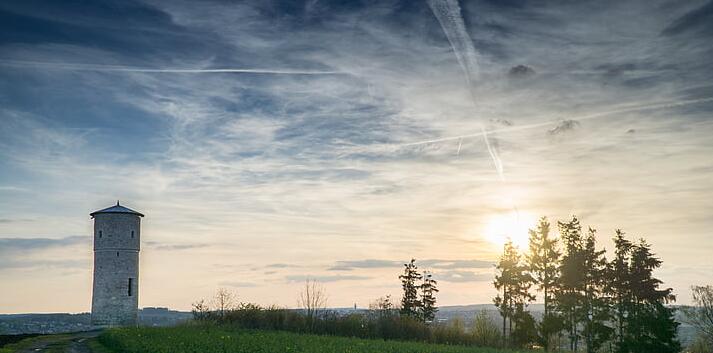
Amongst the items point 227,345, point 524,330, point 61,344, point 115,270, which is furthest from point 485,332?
point 115,270

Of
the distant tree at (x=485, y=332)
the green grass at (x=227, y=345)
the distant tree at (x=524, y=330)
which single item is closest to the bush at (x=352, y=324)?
the distant tree at (x=485, y=332)

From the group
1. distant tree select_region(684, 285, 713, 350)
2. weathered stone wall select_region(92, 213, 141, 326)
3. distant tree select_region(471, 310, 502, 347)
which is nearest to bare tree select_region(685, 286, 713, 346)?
distant tree select_region(684, 285, 713, 350)

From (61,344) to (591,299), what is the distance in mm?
44144

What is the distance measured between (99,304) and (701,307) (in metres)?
58.0

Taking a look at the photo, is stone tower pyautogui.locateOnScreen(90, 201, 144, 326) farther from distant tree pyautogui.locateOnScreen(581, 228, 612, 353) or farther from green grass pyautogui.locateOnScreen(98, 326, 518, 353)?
distant tree pyautogui.locateOnScreen(581, 228, 612, 353)

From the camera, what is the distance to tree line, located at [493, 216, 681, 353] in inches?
2053

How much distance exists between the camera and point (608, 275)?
191ft

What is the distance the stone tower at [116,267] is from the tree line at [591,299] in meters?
33.7

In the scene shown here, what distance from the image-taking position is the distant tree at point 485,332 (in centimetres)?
4632

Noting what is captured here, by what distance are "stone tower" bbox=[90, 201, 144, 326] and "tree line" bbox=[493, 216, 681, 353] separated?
110 feet

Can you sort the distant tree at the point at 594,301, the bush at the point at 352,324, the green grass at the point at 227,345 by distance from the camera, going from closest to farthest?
the green grass at the point at 227,345 < the bush at the point at 352,324 < the distant tree at the point at 594,301

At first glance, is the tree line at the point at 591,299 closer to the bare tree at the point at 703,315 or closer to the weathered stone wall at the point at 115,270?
the bare tree at the point at 703,315

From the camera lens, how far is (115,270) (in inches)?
2245

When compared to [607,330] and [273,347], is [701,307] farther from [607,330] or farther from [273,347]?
[273,347]
